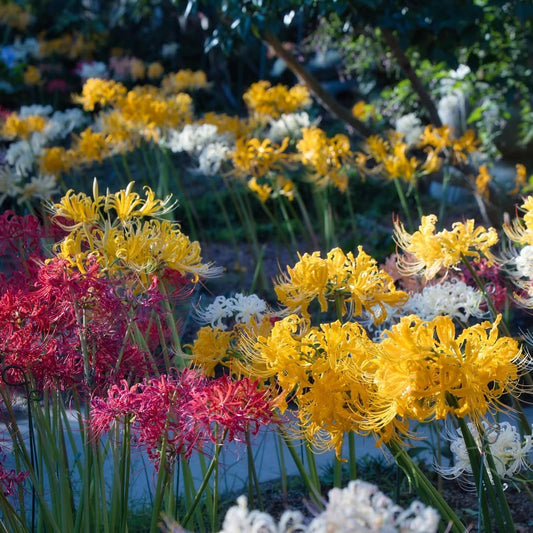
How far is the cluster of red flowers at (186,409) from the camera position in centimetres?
185

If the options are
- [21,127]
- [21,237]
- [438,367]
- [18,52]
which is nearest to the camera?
[438,367]

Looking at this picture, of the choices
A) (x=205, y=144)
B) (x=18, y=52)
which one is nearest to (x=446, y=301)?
(x=205, y=144)

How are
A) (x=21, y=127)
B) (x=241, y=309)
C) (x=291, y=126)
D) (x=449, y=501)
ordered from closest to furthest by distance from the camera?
(x=241, y=309)
(x=449, y=501)
(x=21, y=127)
(x=291, y=126)

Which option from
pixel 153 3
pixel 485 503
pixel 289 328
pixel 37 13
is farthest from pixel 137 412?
pixel 37 13

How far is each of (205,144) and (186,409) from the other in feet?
12.4

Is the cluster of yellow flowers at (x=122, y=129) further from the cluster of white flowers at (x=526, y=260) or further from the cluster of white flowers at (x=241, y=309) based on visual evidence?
the cluster of white flowers at (x=526, y=260)

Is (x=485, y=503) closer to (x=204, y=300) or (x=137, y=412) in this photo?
(x=137, y=412)

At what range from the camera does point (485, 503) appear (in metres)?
2.04

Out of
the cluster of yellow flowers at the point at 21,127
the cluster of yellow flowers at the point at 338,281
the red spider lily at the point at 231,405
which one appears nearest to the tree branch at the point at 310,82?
the cluster of yellow flowers at the point at 21,127

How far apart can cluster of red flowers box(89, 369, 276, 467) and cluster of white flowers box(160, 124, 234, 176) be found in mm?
3374

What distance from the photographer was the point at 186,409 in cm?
189

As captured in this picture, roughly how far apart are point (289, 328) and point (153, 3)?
34.3 ft

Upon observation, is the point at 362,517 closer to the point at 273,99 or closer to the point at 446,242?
the point at 446,242

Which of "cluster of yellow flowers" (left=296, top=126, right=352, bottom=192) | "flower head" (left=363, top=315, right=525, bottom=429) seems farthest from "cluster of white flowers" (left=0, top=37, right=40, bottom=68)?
"flower head" (left=363, top=315, right=525, bottom=429)
